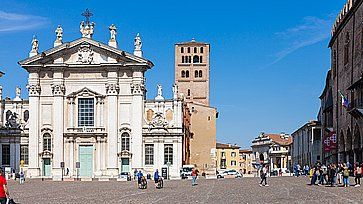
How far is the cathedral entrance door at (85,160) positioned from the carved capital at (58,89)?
18.1 ft

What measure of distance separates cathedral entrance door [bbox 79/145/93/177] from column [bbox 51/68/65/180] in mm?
1876

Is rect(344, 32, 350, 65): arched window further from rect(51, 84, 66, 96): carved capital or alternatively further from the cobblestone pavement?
rect(51, 84, 66, 96): carved capital

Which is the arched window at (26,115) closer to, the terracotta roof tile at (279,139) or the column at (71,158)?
the column at (71,158)

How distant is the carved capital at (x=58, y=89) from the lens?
7338cm

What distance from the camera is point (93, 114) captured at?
2879 inches

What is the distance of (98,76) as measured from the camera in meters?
73.4

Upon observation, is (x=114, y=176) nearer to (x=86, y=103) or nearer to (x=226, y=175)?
(x=86, y=103)

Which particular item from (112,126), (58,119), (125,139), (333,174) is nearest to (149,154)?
(125,139)

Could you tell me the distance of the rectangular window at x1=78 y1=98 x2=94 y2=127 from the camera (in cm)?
7325

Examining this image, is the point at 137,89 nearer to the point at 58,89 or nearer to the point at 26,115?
the point at 58,89

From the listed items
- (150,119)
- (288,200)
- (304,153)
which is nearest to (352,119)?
(150,119)

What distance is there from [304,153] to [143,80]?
40.3 meters

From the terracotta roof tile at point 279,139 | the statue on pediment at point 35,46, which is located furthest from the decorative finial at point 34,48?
the terracotta roof tile at point 279,139

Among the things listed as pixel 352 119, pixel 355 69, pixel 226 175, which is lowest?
pixel 226 175
